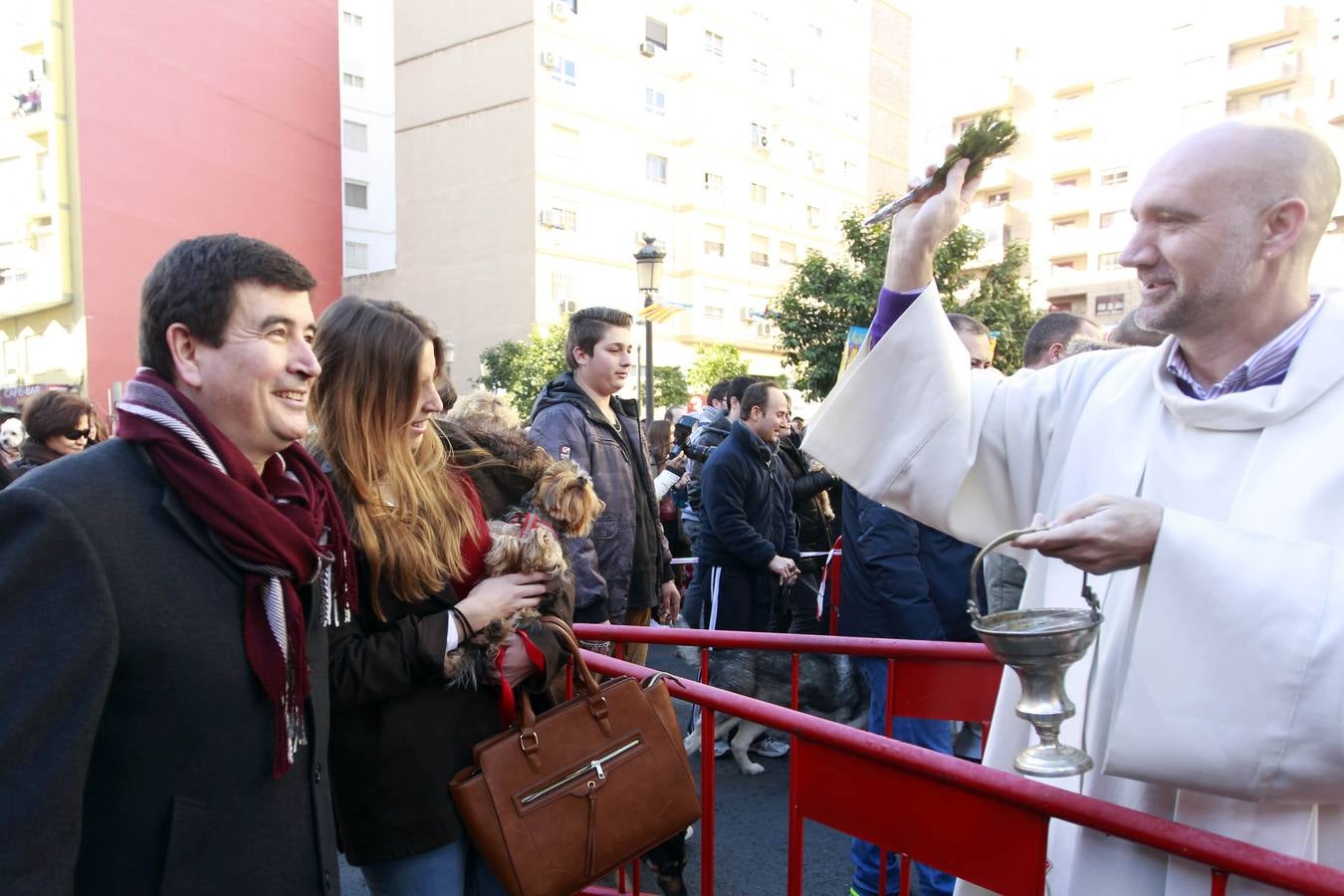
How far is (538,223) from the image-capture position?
31172 millimetres

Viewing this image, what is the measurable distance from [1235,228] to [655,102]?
35.6 metres

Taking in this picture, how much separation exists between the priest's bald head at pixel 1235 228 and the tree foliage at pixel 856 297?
1694 cm

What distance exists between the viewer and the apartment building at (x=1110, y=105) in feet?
125

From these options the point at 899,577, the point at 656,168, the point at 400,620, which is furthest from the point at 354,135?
the point at 400,620

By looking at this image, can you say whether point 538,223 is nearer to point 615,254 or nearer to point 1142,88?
point 615,254

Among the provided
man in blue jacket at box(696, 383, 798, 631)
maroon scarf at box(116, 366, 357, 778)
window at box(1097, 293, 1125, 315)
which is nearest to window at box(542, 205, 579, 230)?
window at box(1097, 293, 1125, 315)

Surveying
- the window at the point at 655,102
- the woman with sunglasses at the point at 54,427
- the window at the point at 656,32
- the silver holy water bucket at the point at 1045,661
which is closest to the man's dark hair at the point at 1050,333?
the silver holy water bucket at the point at 1045,661

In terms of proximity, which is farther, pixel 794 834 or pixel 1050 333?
pixel 1050 333

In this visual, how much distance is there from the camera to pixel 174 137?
27.7m

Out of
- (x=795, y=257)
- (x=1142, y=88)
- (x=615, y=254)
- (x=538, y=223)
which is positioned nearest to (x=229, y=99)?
(x=538, y=223)

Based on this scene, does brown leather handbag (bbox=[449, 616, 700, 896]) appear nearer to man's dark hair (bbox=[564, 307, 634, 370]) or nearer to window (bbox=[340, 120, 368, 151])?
man's dark hair (bbox=[564, 307, 634, 370])

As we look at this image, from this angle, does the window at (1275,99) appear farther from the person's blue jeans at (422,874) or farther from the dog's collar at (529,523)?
the person's blue jeans at (422,874)

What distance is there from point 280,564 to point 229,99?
33.1m

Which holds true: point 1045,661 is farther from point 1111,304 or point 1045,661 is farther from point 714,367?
point 1111,304
